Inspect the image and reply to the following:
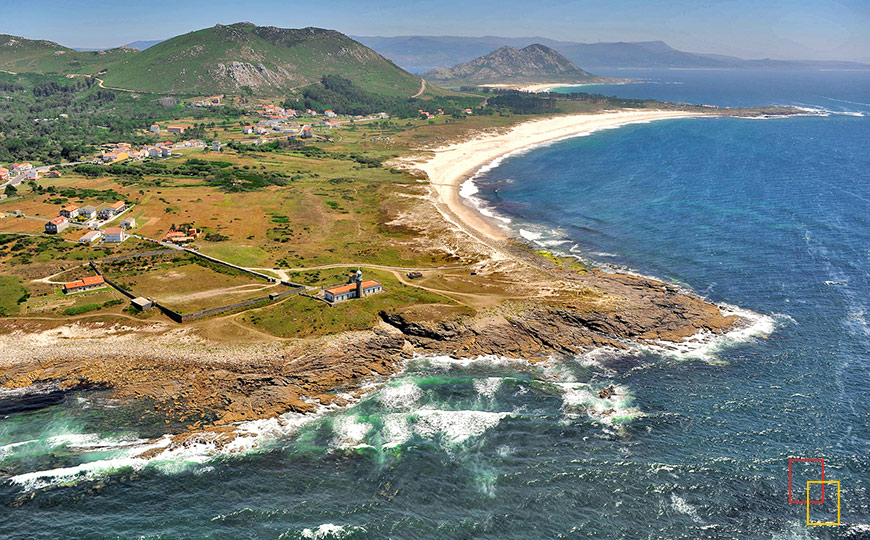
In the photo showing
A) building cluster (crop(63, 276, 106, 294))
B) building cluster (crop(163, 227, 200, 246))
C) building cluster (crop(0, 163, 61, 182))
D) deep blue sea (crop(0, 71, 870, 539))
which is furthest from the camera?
building cluster (crop(0, 163, 61, 182))

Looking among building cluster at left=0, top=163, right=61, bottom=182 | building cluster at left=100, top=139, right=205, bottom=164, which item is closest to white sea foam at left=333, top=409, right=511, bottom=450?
building cluster at left=0, top=163, right=61, bottom=182

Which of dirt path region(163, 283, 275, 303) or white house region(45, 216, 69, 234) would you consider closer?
dirt path region(163, 283, 275, 303)

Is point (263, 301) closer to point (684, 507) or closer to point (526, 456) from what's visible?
point (526, 456)

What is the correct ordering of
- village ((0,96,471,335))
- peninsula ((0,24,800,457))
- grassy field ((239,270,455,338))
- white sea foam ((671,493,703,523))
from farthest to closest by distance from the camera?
village ((0,96,471,335)) < grassy field ((239,270,455,338)) < peninsula ((0,24,800,457)) < white sea foam ((671,493,703,523))

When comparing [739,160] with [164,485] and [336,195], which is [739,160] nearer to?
[336,195]

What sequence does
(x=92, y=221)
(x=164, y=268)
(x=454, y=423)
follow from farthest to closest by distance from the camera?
(x=92, y=221) → (x=164, y=268) → (x=454, y=423)

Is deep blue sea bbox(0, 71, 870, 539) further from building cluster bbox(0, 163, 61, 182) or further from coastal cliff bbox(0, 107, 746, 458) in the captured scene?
building cluster bbox(0, 163, 61, 182)

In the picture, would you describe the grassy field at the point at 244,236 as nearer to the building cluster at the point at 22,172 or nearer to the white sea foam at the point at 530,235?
the building cluster at the point at 22,172

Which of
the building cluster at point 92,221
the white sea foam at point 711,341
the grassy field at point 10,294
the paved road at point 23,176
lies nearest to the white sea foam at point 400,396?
the white sea foam at point 711,341

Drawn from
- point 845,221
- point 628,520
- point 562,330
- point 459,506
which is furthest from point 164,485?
point 845,221

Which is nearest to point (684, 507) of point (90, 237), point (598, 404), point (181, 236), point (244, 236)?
point (598, 404)

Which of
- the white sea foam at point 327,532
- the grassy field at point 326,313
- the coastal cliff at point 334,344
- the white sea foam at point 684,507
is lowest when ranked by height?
the white sea foam at point 684,507
